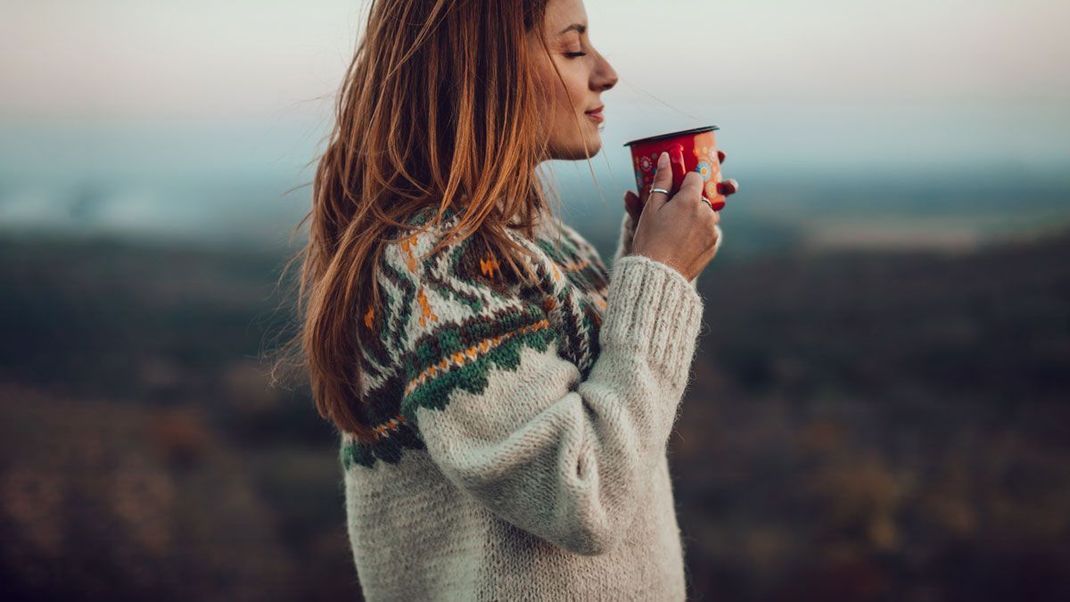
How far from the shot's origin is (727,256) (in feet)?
32.7

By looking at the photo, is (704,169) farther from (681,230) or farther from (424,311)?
(424,311)

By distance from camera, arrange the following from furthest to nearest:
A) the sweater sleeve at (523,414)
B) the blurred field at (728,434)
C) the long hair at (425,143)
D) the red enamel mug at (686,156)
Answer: the blurred field at (728,434), the red enamel mug at (686,156), the long hair at (425,143), the sweater sleeve at (523,414)

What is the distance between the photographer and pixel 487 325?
95 centimetres

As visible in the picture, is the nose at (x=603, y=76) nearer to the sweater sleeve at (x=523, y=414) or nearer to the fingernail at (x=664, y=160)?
the fingernail at (x=664, y=160)

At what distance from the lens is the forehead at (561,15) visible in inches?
44.6

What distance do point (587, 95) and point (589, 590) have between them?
0.71 metres

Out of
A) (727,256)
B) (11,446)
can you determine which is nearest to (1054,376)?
(727,256)

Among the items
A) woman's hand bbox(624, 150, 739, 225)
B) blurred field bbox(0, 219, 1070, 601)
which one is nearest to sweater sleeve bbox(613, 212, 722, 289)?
woman's hand bbox(624, 150, 739, 225)

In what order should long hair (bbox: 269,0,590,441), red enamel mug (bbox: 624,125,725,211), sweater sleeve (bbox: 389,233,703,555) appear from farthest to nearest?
red enamel mug (bbox: 624,125,725,211) < long hair (bbox: 269,0,590,441) < sweater sleeve (bbox: 389,233,703,555)

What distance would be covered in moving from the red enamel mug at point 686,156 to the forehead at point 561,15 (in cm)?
20

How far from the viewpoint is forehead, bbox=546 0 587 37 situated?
1.13m

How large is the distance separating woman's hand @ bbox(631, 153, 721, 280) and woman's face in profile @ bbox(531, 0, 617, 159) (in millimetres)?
150

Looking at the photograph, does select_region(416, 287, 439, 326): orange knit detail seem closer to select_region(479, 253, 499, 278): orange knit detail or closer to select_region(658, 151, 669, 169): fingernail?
select_region(479, 253, 499, 278): orange knit detail

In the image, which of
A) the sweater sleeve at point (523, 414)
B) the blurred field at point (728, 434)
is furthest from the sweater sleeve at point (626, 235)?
the blurred field at point (728, 434)
